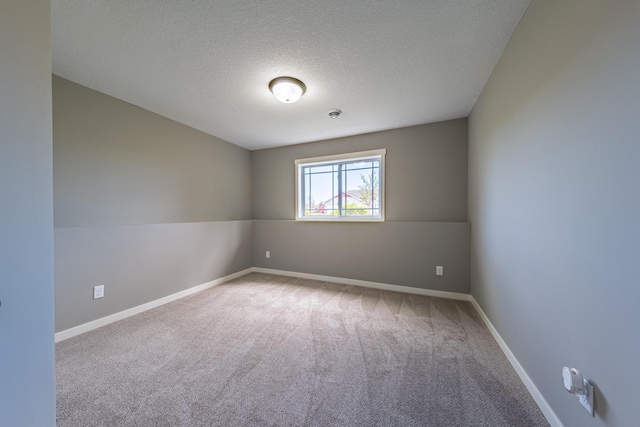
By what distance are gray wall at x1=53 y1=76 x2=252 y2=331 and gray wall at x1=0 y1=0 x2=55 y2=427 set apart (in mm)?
1671

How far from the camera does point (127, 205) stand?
8.48ft

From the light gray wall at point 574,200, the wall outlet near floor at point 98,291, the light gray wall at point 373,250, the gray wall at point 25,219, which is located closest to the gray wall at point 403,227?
the light gray wall at point 373,250

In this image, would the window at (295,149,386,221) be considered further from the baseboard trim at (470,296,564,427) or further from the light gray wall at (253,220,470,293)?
the baseboard trim at (470,296,564,427)

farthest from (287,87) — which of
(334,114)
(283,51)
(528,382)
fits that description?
(528,382)

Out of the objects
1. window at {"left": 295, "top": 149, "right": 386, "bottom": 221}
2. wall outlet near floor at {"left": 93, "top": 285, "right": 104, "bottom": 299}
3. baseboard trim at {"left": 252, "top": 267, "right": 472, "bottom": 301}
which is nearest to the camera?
wall outlet near floor at {"left": 93, "top": 285, "right": 104, "bottom": 299}

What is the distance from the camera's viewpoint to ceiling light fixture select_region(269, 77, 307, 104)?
2.09 metres

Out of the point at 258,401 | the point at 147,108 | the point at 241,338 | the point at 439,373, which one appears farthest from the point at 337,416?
the point at 147,108

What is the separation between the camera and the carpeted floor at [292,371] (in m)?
1.28

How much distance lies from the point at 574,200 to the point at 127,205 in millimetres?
3694

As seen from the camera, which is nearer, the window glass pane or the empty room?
the empty room

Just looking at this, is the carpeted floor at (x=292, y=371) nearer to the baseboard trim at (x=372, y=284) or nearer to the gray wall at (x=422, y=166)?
the baseboard trim at (x=372, y=284)

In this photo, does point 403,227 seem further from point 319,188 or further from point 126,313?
point 126,313

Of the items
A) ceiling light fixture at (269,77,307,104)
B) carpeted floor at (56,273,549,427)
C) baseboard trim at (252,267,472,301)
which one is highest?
ceiling light fixture at (269,77,307,104)

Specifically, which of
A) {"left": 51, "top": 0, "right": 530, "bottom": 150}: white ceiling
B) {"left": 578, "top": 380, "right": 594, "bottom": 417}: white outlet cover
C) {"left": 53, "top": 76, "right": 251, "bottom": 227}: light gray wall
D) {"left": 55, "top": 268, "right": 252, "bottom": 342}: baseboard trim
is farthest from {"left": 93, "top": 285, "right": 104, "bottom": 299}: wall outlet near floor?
{"left": 578, "top": 380, "right": 594, "bottom": 417}: white outlet cover
